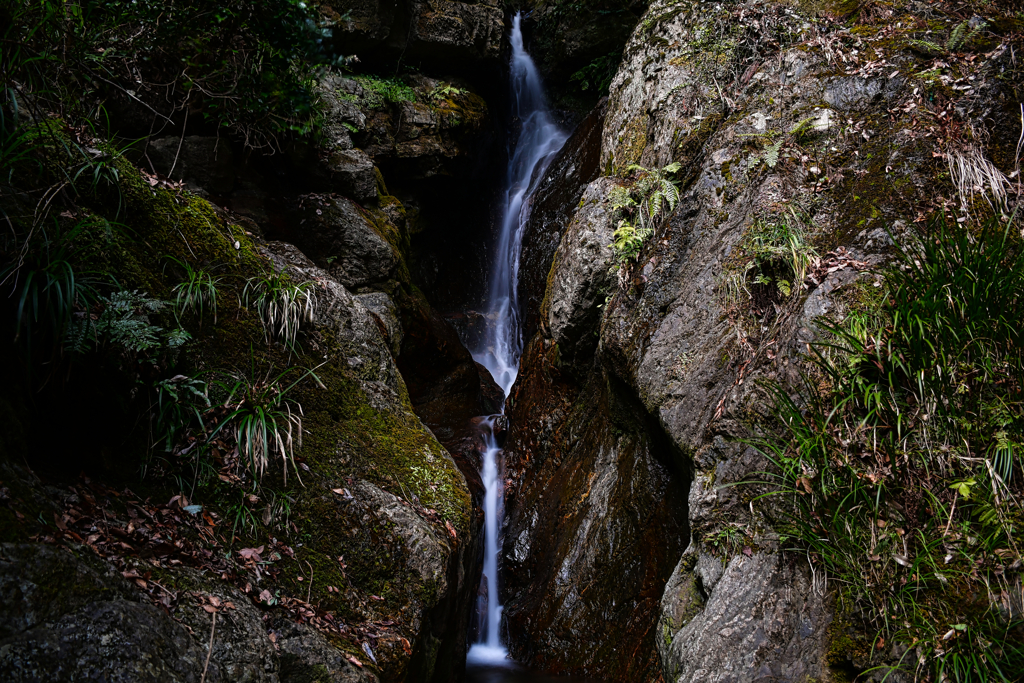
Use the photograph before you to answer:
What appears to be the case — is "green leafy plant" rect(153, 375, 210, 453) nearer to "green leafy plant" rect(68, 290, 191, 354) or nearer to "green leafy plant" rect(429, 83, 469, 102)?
"green leafy plant" rect(68, 290, 191, 354)

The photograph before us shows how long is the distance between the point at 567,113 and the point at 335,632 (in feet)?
38.5


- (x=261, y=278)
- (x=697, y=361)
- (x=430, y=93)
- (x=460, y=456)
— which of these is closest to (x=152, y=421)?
(x=261, y=278)

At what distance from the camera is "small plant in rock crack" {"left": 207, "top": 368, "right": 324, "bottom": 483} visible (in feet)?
11.3

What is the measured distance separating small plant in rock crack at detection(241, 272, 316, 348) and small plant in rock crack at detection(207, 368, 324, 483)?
0.40 meters

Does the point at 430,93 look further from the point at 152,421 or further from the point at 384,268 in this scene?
the point at 152,421

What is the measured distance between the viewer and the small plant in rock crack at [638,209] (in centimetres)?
564

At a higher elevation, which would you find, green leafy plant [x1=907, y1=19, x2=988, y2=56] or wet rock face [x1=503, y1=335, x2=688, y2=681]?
green leafy plant [x1=907, y1=19, x2=988, y2=56]

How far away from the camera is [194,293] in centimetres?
380

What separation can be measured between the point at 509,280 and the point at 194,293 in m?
6.98

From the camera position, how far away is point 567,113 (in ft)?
40.1

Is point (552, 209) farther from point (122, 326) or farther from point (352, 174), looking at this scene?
point (122, 326)

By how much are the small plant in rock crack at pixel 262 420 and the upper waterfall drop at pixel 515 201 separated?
590 cm

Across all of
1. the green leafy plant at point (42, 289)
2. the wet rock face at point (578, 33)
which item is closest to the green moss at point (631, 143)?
the wet rock face at point (578, 33)

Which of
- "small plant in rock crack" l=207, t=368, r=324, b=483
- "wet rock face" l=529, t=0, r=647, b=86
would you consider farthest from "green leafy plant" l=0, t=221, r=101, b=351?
"wet rock face" l=529, t=0, r=647, b=86
